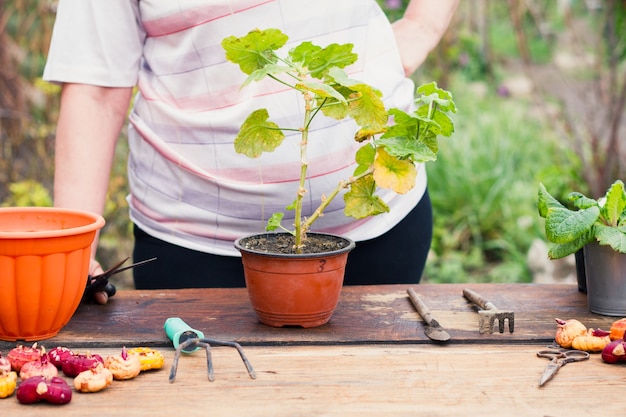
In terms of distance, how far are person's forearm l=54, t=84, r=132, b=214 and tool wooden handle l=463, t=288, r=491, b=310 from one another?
0.69m

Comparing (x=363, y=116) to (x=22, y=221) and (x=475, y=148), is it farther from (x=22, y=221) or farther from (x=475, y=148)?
(x=475, y=148)

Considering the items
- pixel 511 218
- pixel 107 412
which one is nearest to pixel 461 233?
pixel 511 218

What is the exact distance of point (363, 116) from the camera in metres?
1.20

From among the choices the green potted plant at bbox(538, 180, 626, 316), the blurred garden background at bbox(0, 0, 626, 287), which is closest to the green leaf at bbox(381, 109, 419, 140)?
the green potted plant at bbox(538, 180, 626, 316)

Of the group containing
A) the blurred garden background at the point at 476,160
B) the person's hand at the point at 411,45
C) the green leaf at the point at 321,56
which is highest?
the person's hand at the point at 411,45

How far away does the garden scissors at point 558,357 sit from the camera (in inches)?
41.6

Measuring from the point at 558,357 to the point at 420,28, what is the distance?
0.90m

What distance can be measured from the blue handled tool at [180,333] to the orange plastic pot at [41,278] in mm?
152

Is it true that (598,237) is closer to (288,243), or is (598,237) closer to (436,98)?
(436,98)

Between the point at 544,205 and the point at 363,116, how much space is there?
35cm

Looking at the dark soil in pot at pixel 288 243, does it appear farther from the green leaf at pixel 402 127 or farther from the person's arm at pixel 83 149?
the person's arm at pixel 83 149

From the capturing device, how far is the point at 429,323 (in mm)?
1240

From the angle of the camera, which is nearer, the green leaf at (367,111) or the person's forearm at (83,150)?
the green leaf at (367,111)

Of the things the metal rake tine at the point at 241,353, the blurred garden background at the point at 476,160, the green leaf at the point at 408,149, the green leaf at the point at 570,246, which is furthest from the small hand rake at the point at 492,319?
the blurred garden background at the point at 476,160
